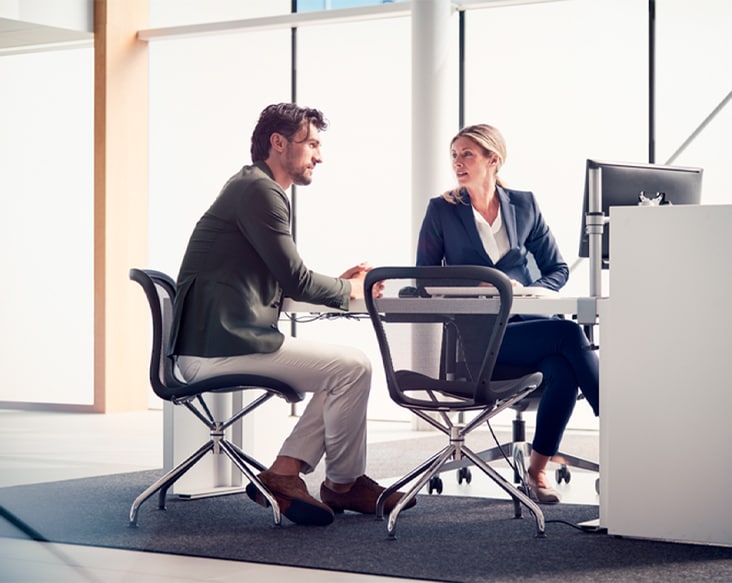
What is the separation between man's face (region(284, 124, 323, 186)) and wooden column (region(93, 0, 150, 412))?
167 inches

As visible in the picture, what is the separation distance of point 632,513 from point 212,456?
1552 mm

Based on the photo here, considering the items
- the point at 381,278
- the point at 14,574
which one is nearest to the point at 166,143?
the point at 381,278

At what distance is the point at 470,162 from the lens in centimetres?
399

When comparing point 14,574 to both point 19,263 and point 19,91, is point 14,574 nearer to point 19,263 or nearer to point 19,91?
point 19,263

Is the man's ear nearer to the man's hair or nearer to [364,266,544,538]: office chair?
the man's hair

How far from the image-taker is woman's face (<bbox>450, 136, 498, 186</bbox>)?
3.98 meters

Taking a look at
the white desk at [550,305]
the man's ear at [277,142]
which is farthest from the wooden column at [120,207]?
the white desk at [550,305]

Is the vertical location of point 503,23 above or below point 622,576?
above

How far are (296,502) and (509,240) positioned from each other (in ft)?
4.00

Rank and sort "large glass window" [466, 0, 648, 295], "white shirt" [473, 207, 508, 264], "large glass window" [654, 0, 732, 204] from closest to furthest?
"white shirt" [473, 207, 508, 264] < "large glass window" [654, 0, 732, 204] < "large glass window" [466, 0, 648, 295]

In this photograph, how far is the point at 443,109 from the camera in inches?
265

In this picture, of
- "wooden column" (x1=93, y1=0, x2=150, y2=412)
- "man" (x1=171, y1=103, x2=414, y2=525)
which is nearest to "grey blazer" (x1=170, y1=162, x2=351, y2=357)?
"man" (x1=171, y1=103, x2=414, y2=525)

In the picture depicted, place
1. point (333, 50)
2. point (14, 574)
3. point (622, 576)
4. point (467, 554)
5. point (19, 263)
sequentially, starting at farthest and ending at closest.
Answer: point (333, 50)
point (467, 554)
point (622, 576)
point (19, 263)
point (14, 574)

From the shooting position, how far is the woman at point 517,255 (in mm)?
3688
